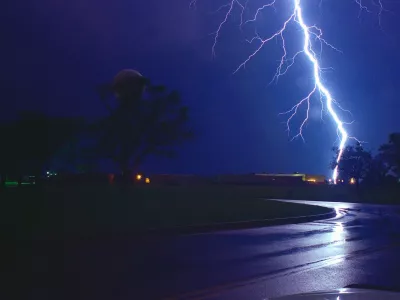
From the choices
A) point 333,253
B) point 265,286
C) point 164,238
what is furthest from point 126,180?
point 265,286

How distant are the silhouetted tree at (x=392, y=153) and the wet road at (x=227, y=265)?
50071 millimetres

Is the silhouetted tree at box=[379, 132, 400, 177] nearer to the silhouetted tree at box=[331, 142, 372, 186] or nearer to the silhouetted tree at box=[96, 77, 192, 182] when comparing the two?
the silhouetted tree at box=[331, 142, 372, 186]

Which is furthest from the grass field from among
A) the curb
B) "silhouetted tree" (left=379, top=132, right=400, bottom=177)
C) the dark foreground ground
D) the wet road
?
"silhouetted tree" (left=379, top=132, right=400, bottom=177)

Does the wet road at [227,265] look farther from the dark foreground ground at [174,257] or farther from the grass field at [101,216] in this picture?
the grass field at [101,216]

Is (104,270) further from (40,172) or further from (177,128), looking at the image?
(40,172)

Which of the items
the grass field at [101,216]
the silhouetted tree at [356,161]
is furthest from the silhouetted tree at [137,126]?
the silhouetted tree at [356,161]

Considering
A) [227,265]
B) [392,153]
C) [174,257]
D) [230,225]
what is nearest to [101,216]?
[230,225]

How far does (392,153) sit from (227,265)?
194 feet

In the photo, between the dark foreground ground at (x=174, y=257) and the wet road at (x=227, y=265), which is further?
the dark foreground ground at (x=174, y=257)

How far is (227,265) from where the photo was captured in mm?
10844

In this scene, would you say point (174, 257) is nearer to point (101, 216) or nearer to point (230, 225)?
point (230, 225)

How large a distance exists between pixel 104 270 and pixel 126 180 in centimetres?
2917

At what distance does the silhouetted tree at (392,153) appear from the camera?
6431 cm

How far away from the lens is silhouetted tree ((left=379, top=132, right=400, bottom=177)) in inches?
2532
